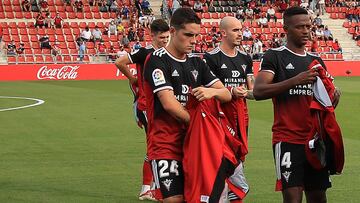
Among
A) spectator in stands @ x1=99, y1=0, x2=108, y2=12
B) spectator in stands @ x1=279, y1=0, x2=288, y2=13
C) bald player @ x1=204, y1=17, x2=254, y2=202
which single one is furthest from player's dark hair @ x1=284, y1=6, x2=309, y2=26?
spectator in stands @ x1=279, y1=0, x2=288, y2=13

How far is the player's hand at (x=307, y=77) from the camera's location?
6441 millimetres

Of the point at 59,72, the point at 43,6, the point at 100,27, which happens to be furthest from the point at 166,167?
the point at 43,6

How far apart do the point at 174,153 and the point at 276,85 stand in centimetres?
105

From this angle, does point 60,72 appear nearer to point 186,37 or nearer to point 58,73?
point 58,73

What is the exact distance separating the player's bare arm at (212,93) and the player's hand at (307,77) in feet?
2.05

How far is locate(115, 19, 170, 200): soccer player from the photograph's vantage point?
9.32 m

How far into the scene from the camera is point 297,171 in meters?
6.79

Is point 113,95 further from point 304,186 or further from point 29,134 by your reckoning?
point 304,186

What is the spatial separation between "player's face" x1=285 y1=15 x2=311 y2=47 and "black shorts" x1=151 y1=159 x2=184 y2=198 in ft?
5.09

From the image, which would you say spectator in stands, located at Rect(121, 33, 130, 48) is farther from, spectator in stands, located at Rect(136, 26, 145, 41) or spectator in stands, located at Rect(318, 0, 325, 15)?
spectator in stands, located at Rect(318, 0, 325, 15)

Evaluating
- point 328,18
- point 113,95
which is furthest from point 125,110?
point 328,18

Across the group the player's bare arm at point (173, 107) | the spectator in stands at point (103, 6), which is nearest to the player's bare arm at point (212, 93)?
the player's bare arm at point (173, 107)

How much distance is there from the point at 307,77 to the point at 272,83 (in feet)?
1.64

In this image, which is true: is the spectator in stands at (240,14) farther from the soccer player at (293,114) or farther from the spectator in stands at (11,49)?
the soccer player at (293,114)
